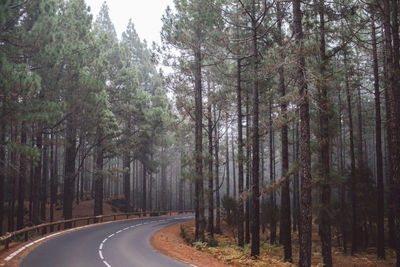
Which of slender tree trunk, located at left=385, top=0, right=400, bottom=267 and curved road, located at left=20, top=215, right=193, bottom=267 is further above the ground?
slender tree trunk, located at left=385, top=0, right=400, bottom=267

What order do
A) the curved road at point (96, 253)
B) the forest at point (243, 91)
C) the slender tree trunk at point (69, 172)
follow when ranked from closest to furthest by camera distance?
1. the forest at point (243, 91)
2. the curved road at point (96, 253)
3. the slender tree trunk at point (69, 172)

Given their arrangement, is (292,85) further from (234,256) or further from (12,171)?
(12,171)

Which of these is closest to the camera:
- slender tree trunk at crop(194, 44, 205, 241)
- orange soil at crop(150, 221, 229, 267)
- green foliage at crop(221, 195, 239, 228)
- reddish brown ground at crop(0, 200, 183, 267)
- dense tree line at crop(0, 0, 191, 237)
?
reddish brown ground at crop(0, 200, 183, 267)

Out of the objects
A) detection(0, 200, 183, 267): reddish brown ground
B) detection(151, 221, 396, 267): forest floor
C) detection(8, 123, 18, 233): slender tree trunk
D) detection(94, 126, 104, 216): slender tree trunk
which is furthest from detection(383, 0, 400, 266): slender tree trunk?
detection(94, 126, 104, 216): slender tree trunk

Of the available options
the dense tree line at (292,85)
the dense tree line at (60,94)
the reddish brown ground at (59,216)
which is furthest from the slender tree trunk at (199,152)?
the reddish brown ground at (59,216)

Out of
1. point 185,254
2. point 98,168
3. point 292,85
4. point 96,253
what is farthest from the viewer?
point 98,168

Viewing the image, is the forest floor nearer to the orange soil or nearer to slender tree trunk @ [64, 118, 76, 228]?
the orange soil

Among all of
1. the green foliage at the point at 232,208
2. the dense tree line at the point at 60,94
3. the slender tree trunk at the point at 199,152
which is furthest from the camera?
the green foliage at the point at 232,208

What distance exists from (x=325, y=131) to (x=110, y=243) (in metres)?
12.3

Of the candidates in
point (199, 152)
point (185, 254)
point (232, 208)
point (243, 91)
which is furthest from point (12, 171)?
point (232, 208)

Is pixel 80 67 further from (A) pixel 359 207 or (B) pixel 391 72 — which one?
(A) pixel 359 207

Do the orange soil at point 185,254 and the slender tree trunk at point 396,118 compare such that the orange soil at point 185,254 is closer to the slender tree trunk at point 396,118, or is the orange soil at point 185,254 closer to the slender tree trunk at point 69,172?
the slender tree trunk at point 396,118

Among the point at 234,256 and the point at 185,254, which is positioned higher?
the point at 234,256

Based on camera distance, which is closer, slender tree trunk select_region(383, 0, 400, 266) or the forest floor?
slender tree trunk select_region(383, 0, 400, 266)
